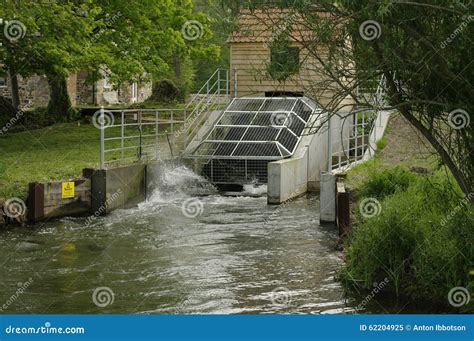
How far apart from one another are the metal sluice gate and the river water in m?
3.81

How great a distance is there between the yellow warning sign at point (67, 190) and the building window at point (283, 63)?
10115mm

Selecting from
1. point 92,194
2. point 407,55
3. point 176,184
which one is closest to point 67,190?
point 92,194

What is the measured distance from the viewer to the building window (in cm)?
1057

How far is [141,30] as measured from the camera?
2950 centimetres

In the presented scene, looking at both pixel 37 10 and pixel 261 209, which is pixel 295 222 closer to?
pixel 261 209

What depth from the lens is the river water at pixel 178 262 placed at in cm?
1212

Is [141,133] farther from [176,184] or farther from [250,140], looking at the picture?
[250,140]

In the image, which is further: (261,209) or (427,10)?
(261,209)

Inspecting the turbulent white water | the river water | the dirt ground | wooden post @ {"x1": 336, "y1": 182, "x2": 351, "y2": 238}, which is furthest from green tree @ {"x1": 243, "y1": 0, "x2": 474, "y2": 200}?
the turbulent white water

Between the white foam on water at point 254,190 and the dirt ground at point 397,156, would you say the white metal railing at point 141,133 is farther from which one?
the dirt ground at point 397,156

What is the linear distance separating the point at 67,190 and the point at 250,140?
29.5 ft

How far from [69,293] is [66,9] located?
46.5 ft

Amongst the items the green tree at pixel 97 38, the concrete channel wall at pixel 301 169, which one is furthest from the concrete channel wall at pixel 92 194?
Answer: the green tree at pixel 97 38

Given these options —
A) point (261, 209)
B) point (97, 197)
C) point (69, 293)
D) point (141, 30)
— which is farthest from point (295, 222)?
point (141, 30)
